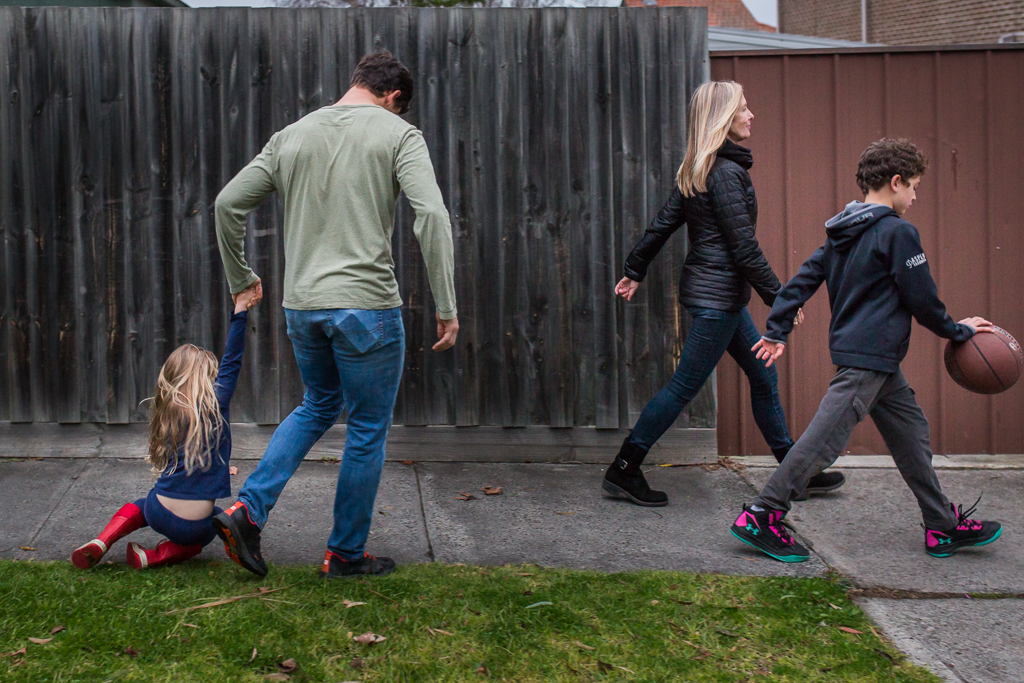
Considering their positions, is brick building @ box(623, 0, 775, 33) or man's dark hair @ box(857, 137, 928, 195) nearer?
man's dark hair @ box(857, 137, 928, 195)

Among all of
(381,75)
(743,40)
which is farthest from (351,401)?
(743,40)

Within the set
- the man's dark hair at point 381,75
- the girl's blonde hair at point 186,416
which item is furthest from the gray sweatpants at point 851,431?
the girl's blonde hair at point 186,416

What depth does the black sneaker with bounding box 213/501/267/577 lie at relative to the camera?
3.39m

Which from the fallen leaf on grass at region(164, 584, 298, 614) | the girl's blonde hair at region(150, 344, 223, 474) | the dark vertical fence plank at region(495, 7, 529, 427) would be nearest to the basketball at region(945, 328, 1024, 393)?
the dark vertical fence plank at region(495, 7, 529, 427)

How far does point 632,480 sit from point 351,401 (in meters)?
1.77

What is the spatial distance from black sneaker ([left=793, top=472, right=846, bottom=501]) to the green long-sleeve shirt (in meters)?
2.48

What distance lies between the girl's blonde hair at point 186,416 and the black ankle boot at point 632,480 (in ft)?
6.68

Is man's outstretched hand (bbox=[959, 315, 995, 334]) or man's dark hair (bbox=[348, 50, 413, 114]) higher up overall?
man's dark hair (bbox=[348, 50, 413, 114])

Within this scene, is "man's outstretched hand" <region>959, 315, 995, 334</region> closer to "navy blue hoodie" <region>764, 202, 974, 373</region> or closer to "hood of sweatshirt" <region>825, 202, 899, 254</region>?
"navy blue hoodie" <region>764, 202, 974, 373</region>

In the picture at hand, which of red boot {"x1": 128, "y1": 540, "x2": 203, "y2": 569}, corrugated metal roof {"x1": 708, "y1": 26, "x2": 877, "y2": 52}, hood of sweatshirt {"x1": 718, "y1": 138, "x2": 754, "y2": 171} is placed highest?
corrugated metal roof {"x1": 708, "y1": 26, "x2": 877, "y2": 52}

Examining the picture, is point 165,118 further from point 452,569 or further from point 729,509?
point 729,509

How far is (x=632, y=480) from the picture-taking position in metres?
4.71

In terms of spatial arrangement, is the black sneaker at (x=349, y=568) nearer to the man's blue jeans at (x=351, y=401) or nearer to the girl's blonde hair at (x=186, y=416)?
the man's blue jeans at (x=351, y=401)

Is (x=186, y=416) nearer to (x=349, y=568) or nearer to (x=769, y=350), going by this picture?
(x=349, y=568)
